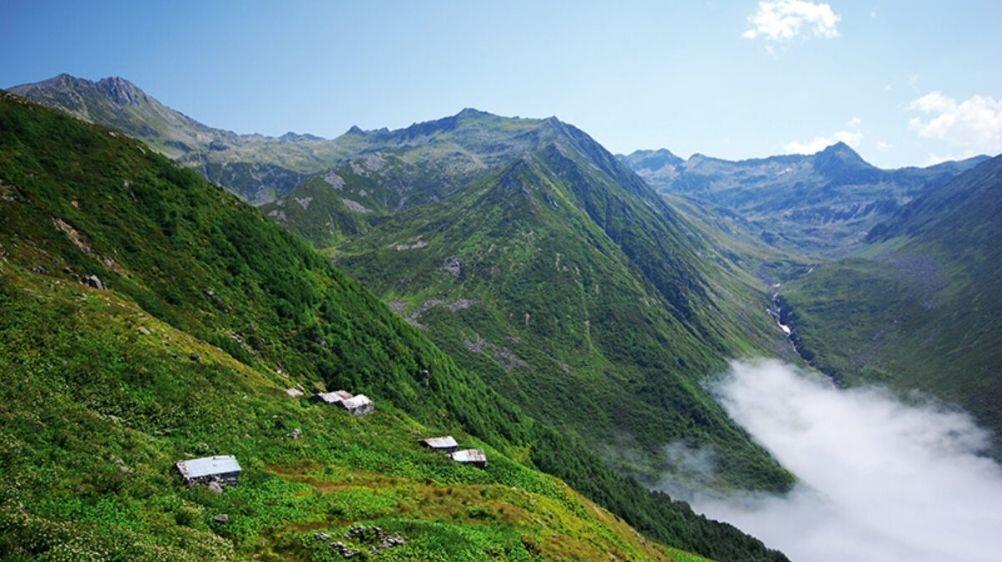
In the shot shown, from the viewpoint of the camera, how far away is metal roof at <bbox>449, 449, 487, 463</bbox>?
6975cm

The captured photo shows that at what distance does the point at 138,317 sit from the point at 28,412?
25.7 m

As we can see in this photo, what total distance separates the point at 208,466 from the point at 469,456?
36.4 m

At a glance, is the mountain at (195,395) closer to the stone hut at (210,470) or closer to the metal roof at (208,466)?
the stone hut at (210,470)

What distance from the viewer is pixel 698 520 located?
163 meters

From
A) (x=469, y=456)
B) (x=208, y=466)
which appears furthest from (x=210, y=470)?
(x=469, y=456)

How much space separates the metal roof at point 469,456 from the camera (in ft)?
229

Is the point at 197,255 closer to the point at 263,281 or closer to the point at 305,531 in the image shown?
the point at 263,281

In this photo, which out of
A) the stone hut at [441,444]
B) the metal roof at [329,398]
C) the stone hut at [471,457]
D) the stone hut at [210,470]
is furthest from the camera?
the metal roof at [329,398]

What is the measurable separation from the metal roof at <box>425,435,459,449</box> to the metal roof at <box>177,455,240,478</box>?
1208 inches

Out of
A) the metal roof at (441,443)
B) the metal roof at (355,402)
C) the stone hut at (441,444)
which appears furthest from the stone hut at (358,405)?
A: the metal roof at (441,443)

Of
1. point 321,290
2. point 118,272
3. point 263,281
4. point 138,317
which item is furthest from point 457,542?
point 321,290

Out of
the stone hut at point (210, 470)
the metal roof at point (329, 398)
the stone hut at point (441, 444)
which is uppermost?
the stone hut at point (441, 444)

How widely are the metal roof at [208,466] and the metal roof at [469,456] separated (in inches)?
1227

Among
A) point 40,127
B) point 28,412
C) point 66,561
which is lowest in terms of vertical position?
point 66,561
